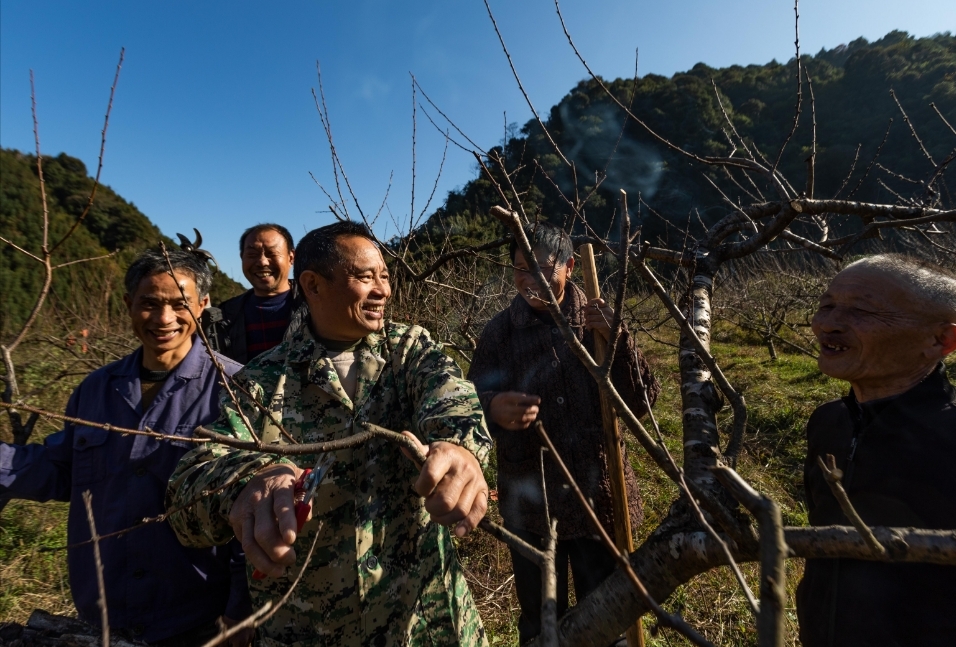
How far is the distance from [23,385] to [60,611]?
→ 170 inches

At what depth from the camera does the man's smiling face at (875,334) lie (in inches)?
52.7

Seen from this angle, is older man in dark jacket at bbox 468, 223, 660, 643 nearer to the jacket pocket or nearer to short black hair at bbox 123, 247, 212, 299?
short black hair at bbox 123, 247, 212, 299

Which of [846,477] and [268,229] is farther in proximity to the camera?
[268,229]

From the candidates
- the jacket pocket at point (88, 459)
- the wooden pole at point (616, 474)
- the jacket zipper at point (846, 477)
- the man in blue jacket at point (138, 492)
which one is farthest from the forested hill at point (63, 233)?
the jacket zipper at point (846, 477)

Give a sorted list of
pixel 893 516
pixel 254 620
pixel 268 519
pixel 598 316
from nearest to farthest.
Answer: pixel 254 620, pixel 268 519, pixel 893 516, pixel 598 316

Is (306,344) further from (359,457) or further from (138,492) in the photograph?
(138,492)

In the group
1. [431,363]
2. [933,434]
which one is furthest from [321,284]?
[933,434]

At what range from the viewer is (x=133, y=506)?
1.67 meters

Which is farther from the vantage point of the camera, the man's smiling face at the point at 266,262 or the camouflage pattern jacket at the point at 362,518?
the man's smiling face at the point at 266,262

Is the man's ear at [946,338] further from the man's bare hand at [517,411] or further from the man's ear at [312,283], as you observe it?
the man's ear at [312,283]

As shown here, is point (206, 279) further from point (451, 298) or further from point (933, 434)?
point (451, 298)

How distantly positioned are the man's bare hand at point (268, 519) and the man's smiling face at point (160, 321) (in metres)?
1.20

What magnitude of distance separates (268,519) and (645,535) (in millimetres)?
3683

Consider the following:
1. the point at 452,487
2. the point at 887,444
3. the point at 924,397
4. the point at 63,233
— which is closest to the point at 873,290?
the point at 924,397
